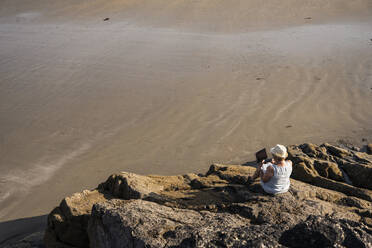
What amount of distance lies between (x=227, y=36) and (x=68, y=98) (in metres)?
6.29

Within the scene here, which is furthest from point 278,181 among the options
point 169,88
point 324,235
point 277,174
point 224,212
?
point 169,88

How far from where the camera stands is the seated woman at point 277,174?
4676mm

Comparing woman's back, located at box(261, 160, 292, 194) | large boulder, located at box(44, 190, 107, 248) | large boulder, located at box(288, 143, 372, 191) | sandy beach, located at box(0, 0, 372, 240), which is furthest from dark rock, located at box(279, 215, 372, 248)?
sandy beach, located at box(0, 0, 372, 240)

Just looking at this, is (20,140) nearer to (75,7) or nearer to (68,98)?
(68,98)

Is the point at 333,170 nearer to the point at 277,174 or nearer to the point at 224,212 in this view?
the point at 277,174

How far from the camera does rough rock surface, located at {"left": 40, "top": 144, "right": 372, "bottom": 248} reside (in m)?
3.72

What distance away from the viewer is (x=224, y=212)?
461 centimetres

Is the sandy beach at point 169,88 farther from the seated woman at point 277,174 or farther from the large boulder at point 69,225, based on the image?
the seated woman at point 277,174

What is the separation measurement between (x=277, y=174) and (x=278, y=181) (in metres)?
0.09

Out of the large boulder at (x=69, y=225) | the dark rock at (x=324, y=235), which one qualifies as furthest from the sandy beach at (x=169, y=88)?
the dark rock at (x=324, y=235)

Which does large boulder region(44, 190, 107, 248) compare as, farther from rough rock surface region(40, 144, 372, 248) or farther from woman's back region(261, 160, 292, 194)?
woman's back region(261, 160, 292, 194)

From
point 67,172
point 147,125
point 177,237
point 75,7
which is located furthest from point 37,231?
point 75,7

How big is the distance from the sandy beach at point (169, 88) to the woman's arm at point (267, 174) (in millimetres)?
3325

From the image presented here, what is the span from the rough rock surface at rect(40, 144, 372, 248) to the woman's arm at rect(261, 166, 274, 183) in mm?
185
